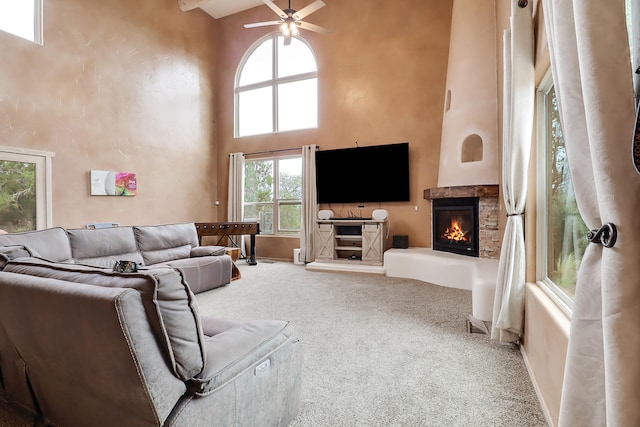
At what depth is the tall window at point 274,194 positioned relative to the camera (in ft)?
22.9

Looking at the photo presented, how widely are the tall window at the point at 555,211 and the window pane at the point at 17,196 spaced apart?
6.17 metres

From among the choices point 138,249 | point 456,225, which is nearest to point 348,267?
point 456,225

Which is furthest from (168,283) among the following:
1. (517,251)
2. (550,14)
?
(517,251)

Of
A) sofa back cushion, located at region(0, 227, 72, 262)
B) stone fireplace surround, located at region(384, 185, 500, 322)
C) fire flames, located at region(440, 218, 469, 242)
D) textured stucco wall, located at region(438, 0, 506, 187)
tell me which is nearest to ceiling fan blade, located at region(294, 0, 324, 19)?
textured stucco wall, located at region(438, 0, 506, 187)

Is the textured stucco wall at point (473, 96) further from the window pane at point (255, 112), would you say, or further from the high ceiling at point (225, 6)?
the high ceiling at point (225, 6)

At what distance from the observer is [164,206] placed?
646cm

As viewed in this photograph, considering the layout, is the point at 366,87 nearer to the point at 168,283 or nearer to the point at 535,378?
the point at 535,378

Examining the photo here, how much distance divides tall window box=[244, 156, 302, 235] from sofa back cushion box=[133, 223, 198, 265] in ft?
8.27

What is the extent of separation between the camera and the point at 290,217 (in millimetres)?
7066

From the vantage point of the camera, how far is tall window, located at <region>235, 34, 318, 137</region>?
6910 mm

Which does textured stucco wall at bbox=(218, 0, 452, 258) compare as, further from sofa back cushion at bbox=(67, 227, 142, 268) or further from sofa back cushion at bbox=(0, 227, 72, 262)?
sofa back cushion at bbox=(0, 227, 72, 262)

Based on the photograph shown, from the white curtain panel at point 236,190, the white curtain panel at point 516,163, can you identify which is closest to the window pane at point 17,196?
the white curtain panel at point 236,190

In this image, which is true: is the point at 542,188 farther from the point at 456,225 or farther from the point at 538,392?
the point at 456,225

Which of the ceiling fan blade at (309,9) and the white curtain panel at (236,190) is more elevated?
the ceiling fan blade at (309,9)
